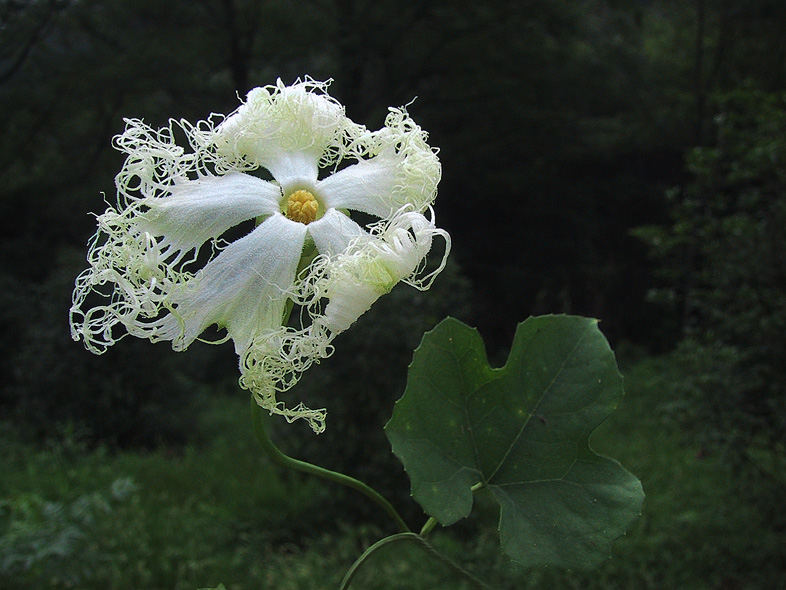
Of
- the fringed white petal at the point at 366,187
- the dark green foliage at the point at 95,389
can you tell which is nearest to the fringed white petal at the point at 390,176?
the fringed white petal at the point at 366,187

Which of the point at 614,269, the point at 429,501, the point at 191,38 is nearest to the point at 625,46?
the point at 614,269

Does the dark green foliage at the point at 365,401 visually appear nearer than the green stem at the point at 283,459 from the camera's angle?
No

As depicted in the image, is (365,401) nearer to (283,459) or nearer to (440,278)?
(440,278)

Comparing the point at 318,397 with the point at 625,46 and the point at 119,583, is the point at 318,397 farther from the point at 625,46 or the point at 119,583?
the point at 625,46

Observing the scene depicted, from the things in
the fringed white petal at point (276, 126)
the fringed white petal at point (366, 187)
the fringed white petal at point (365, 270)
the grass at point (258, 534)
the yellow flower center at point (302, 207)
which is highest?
the fringed white petal at point (276, 126)

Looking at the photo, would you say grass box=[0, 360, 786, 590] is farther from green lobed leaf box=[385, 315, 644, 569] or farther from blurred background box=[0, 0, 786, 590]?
green lobed leaf box=[385, 315, 644, 569]

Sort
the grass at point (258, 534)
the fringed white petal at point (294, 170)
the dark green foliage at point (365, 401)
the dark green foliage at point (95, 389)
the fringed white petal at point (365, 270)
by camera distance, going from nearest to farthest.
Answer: the fringed white petal at point (365, 270), the fringed white petal at point (294, 170), the grass at point (258, 534), the dark green foliage at point (365, 401), the dark green foliage at point (95, 389)

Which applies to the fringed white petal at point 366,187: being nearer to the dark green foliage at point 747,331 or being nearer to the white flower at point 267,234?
the white flower at point 267,234

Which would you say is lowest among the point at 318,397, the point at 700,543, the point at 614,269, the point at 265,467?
the point at 265,467

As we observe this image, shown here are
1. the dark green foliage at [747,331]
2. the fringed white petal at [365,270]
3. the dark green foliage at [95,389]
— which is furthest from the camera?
the dark green foliage at [95,389]
